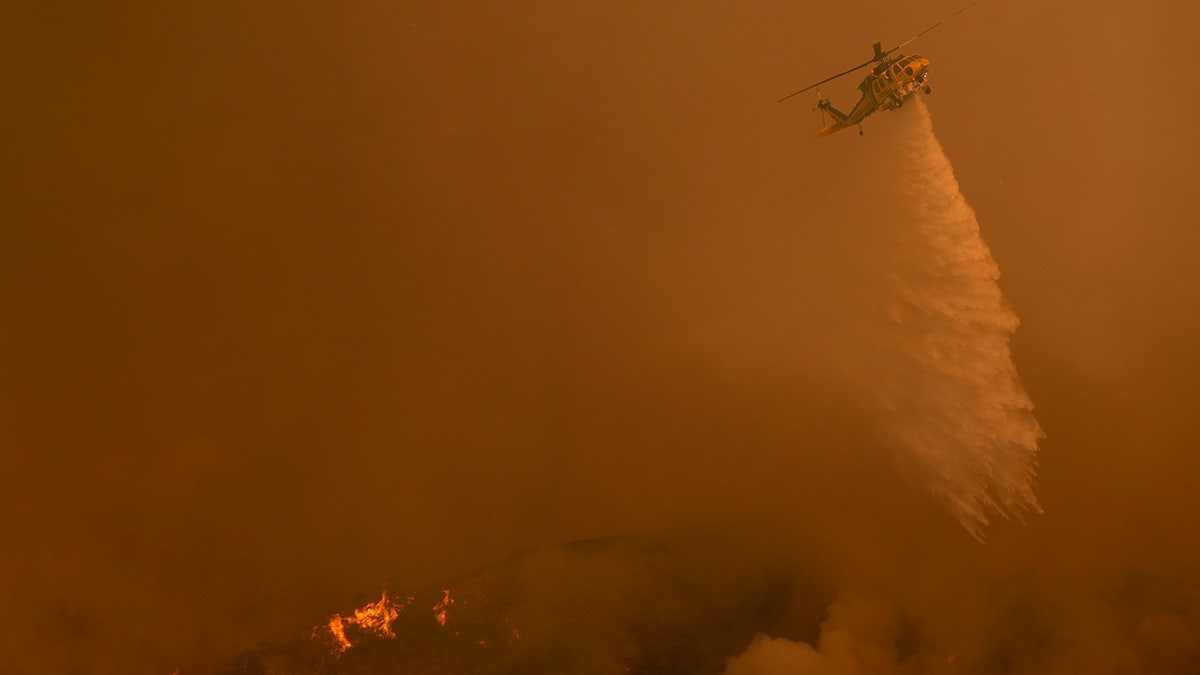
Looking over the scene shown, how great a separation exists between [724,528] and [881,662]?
135 inches

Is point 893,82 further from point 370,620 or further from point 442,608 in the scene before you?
point 370,620

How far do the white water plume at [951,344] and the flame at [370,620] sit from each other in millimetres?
9855

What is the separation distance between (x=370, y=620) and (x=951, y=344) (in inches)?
444

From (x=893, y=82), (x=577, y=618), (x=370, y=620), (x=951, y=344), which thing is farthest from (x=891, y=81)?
(x=370, y=620)

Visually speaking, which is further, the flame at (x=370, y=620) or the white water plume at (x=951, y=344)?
the flame at (x=370, y=620)

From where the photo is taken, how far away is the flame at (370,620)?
13758mm

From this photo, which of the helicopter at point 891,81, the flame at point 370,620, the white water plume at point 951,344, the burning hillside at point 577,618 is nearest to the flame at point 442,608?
the burning hillside at point 577,618

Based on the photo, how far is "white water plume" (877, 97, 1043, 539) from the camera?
11.7 metres

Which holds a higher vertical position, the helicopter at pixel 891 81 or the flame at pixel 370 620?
the helicopter at pixel 891 81

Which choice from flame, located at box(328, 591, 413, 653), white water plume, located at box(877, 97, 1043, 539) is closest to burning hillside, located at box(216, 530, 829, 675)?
flame, located at box(328, 591, 413, 653)

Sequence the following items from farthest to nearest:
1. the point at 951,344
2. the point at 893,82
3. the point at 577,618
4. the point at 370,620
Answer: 1. the point at 577,618
2. the point at 370,620
3. the point at 951,344
4. the point at 893,82

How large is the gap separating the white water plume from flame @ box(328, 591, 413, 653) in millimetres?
9855

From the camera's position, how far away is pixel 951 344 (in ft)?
39.1

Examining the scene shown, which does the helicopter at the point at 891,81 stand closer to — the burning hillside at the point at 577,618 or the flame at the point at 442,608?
the burning hillside at the point at 577,618
